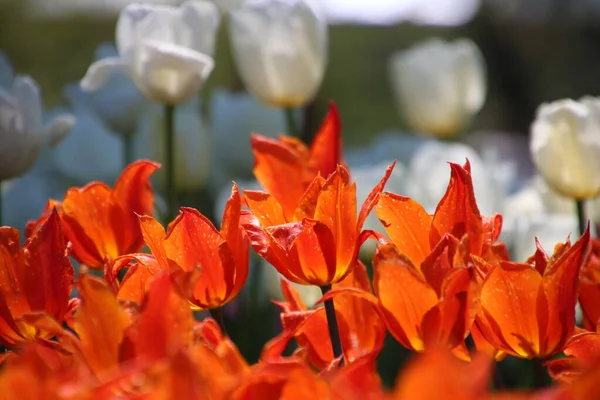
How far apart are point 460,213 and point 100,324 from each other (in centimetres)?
23

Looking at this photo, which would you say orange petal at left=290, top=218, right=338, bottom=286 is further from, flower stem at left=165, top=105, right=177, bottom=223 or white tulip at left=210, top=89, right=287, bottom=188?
white tulip at left=210, top=89, right=287, bottom=188

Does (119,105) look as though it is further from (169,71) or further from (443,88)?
(443,88)

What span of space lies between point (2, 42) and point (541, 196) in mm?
4334

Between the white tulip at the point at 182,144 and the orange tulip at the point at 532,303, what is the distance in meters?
1.10

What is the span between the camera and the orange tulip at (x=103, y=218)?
2.10 feet

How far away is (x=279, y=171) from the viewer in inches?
26.3

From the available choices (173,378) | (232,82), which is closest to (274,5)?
(173,378)

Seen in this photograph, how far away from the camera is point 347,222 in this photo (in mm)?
535

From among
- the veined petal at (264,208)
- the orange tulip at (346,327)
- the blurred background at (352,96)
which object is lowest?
the blurred background at (352,96)


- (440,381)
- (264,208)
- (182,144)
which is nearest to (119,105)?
(182,144)

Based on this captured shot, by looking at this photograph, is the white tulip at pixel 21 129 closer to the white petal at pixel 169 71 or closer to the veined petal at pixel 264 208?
the white petal at pixel 169 71

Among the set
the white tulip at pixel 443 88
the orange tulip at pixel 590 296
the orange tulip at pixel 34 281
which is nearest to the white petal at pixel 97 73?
the orange tulip at pixel 34 281

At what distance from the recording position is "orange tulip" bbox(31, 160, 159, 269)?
0.64 meters

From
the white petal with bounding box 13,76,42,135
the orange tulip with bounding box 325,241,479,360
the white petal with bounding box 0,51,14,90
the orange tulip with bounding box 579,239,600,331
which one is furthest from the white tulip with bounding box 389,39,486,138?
the orange tulip with bounding box 325,241,479,360
